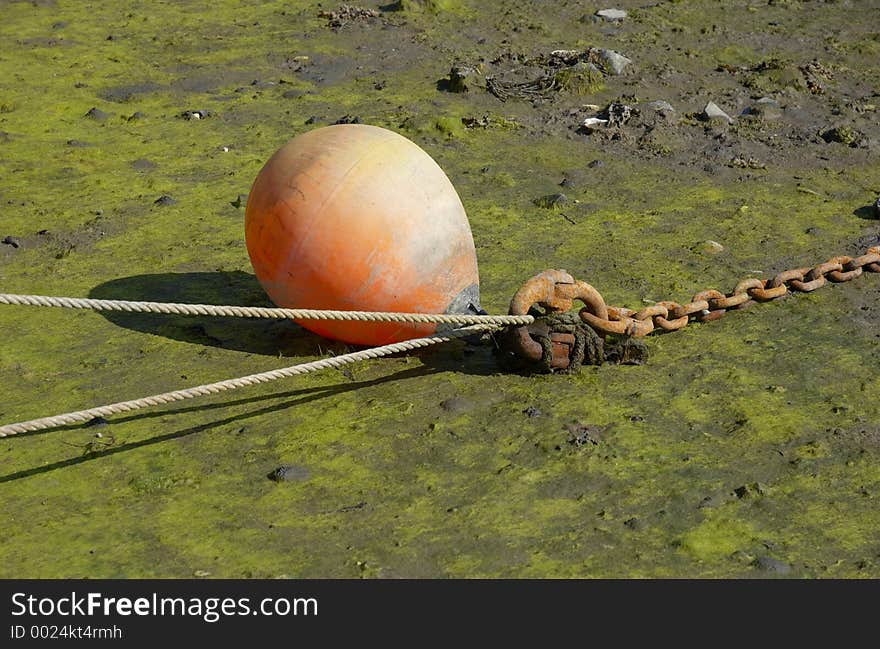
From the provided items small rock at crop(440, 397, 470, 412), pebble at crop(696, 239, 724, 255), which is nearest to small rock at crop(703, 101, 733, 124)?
pebble at crop(696, 239, 724, 255)

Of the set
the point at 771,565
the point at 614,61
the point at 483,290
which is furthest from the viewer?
the point at 614,61

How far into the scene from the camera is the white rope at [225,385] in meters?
4.35

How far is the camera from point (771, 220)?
23.7ft

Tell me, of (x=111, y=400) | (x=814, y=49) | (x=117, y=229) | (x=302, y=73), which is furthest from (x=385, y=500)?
(x=814, y=49)

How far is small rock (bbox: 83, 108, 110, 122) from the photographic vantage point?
915cm

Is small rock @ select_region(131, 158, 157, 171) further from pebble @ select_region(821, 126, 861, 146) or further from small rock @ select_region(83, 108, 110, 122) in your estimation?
pebble @ select_region(821, 126, 861, 146)

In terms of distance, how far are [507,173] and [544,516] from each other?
4083mm

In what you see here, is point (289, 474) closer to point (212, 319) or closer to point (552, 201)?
point (212, 319)

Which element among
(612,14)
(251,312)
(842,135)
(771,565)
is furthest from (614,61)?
(771,565)

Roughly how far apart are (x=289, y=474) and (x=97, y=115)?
546 centimetres

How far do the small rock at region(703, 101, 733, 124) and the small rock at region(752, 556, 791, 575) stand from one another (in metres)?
5.27

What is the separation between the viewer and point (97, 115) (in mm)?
9172

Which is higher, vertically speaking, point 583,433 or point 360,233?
point 360,233

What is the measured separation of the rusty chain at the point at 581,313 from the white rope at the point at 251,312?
87 mm
